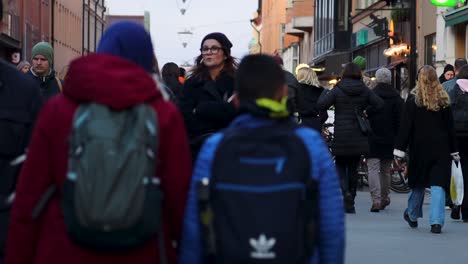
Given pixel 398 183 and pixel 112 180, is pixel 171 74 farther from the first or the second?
pixel 112 180

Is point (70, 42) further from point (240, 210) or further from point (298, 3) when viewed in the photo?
point (240, 210)

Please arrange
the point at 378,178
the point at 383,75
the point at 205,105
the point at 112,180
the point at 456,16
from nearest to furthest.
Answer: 1. the point at 112,180
2. the point at 205,105
3. the point at 378,178
4. the point at 383,75
5. the point at 456,16

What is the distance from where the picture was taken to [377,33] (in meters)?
36.9

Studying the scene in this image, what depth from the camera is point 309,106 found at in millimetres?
12930

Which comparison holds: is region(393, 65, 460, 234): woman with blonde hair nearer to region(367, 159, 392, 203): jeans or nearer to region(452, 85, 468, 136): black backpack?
region(452, 85, 468, 136): black backpack

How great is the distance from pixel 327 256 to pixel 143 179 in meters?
0.82

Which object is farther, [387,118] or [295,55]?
[295,55]

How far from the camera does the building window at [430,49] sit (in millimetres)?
31703

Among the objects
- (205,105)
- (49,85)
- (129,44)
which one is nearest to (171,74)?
(49,85)

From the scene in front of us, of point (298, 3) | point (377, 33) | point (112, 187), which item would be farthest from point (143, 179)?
point (298, 3)

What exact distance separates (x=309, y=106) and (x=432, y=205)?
5.45ft

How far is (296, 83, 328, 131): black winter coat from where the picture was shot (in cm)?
1083

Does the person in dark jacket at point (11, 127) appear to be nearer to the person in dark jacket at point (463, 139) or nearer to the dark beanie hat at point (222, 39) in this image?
the dark beanie hat at point (222, 39)

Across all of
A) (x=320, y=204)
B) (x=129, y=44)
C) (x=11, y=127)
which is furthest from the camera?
(x=11, y=127)
